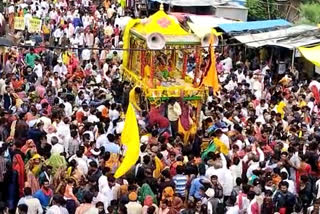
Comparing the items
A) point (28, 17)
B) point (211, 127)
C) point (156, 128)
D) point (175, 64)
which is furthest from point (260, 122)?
point (28, 17)

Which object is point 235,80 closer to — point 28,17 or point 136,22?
point 136,22

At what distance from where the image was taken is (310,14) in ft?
77.4

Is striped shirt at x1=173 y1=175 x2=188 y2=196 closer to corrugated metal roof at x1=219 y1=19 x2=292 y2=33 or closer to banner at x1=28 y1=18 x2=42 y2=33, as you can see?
corrugated metal roof at x1=219 y1=19 x2=292 y2=33

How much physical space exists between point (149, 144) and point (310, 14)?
13.1 metres

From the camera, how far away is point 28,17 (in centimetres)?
2194

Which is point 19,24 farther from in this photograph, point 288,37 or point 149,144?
point 149,144

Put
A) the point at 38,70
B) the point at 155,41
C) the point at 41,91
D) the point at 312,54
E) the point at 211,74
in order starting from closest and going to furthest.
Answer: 1. the point at 155,41
2. the point at 211,74
3. the point at 41,91
4. the point at 38,70
5. the point at 312,54

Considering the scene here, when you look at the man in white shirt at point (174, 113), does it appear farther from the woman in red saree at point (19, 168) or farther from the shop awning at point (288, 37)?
the shop awning at point (288, 37)

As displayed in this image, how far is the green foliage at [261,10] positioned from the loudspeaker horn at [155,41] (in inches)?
442

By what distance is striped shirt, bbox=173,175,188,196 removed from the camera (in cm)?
1039

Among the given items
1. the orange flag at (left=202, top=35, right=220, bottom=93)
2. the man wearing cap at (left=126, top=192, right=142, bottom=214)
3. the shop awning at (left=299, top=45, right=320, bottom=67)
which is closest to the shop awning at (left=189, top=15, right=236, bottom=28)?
the shop awning at (left=299, top=45, right=320, bottom=67)

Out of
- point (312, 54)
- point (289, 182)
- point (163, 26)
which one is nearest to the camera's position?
point (289, 182)

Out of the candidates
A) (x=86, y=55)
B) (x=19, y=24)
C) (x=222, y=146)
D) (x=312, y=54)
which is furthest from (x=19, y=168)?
(x=19, y=24)

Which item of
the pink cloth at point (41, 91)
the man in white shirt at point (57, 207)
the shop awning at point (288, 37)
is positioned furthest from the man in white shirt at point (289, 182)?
the shop awning at point (288, 37)
